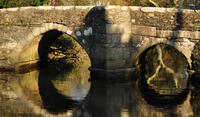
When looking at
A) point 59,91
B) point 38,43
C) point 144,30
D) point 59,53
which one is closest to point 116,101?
point 59,91

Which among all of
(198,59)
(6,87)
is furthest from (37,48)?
(198,59)

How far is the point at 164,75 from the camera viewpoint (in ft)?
40.8

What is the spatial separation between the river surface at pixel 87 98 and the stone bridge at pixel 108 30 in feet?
2.60

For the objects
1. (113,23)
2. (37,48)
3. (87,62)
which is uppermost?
(113,23)

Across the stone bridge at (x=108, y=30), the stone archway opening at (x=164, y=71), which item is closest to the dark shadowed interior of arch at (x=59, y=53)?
the stone bridge at (x=108, y=30)

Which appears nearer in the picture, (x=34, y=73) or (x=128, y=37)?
(x=128, y=37)

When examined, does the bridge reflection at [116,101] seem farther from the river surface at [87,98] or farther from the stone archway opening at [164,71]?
the stone archway opening at [164,71]

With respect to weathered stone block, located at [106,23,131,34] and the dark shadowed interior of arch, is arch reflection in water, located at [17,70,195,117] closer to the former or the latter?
weathered stone block, located at [106,23,131,34]

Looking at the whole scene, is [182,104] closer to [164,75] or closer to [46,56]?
[164,75]

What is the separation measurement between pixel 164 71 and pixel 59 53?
4.15 m

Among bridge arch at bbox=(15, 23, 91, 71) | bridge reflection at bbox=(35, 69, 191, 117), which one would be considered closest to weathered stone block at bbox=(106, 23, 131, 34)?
bridge arch at bbox=(15, 23, 91, 71)

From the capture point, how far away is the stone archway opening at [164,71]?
414 inches

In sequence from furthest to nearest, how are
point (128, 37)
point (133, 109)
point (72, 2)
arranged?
point (72, 2), point (128, 37), point (133, 109)

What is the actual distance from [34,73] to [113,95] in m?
4.12
